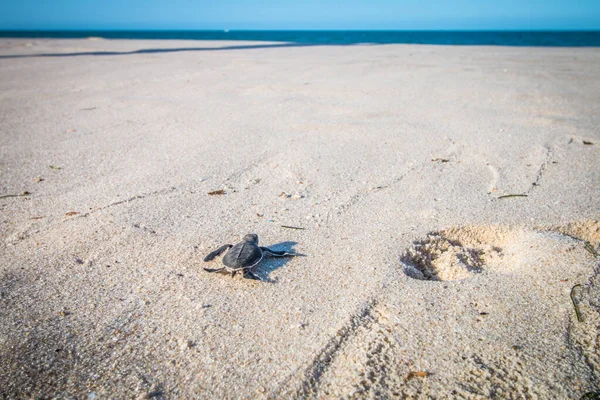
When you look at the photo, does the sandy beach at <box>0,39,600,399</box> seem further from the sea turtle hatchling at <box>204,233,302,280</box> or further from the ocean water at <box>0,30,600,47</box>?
the ocean water at <box>0,30,600,47</box>

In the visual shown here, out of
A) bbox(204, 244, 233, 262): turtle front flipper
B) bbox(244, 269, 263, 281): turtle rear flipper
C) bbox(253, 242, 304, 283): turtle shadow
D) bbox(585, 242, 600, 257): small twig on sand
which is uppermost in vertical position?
bbox(585, 242, 600, 257): small twig on sand

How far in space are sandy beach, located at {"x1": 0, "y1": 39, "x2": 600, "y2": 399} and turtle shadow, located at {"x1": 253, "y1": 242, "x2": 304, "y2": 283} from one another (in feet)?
0.05

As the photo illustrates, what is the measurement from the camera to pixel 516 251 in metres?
1.95

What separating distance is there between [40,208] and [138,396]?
1.67 meters

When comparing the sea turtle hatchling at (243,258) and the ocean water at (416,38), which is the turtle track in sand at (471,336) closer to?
the sea turtle hatchling at (243,258)

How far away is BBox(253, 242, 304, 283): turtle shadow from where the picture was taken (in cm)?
180

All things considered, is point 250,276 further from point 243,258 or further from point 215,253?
point 215,253

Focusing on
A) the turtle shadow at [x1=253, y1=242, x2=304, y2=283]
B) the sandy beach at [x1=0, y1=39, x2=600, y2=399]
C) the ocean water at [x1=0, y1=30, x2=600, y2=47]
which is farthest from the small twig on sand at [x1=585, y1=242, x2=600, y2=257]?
the ocean water at [x1=0, y1=30, x2=600, y2=47]

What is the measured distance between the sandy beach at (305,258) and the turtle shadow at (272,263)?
0.05 ft

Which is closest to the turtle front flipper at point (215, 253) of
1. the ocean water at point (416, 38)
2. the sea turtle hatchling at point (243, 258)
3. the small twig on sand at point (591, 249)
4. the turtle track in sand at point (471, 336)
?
the sea turtle hatchling at point (243, 258)

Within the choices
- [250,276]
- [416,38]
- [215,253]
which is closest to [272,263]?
[250,276]

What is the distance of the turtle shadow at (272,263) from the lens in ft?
5.89

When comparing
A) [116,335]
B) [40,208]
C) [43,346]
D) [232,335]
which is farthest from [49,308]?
[40,208]

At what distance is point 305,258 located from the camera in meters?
1.90
